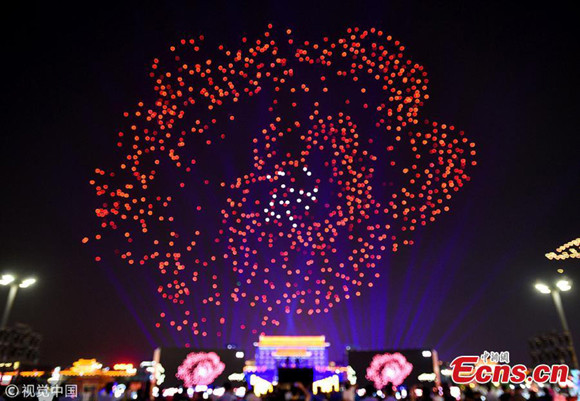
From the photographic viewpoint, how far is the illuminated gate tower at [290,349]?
3216 inches

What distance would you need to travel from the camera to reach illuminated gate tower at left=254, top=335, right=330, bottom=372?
81.7m

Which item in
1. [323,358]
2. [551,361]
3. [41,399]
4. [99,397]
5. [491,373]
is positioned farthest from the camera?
[323,358]

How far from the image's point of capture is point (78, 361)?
66562mm

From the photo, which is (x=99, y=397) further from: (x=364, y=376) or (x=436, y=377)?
(x=436, y=377)

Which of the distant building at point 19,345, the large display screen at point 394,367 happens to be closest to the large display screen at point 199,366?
the large display screen at point 394,367

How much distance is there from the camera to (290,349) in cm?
8225

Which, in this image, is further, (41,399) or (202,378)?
(202,378)

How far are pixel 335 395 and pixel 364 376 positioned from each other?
13408 millimetres

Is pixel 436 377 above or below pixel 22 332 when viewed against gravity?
below

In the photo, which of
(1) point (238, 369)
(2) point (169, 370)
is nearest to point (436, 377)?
(1) point (238, 369)

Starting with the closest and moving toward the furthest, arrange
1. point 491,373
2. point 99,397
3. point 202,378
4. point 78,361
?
point 99,397, point 491,373, point 202,378, point 78,361

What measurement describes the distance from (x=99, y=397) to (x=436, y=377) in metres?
18.7

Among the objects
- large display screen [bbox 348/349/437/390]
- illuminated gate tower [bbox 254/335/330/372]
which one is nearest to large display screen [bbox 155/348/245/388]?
large display screen [bbox 348/349/437/390]

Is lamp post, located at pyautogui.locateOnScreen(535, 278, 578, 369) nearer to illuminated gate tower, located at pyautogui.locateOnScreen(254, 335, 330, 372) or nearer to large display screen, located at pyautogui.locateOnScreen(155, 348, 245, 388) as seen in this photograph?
large display screen, located at pyautogui.locateOnScreen(155, 348, 245, 388)
